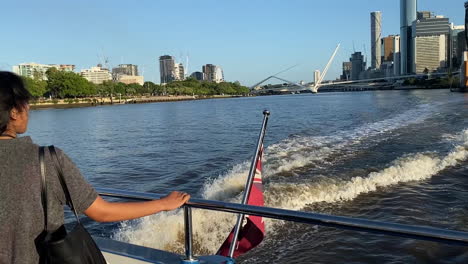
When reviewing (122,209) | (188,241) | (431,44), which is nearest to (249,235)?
(188,241)

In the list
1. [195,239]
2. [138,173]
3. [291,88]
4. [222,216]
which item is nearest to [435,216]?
[222,216]

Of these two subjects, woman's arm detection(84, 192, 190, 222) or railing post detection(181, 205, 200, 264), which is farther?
railing post detection(181, 205, 200, 264)

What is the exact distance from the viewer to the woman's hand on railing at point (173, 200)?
2137 mm

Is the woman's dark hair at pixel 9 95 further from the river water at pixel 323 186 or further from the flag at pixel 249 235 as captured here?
the river water at pixel 323 186

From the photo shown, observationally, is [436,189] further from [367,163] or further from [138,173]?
[138,173]

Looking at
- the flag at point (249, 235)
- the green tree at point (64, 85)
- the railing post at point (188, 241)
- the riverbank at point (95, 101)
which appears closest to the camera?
the railing post at point (188, 241)

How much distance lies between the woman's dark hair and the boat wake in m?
5.05

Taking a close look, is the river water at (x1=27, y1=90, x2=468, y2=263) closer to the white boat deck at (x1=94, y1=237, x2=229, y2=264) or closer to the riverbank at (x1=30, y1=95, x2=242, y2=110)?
the white boat deck at (x1=94, y1=237, x2=229, y2=264)

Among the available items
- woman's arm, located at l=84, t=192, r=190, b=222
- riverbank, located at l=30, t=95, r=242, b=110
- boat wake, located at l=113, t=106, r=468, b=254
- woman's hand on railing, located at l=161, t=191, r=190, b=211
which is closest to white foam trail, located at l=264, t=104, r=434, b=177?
boat wake, located at l=113, t=106, r=468, b=254

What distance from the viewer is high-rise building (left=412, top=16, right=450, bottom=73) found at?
17912cm

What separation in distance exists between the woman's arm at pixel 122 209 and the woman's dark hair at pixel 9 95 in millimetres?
494

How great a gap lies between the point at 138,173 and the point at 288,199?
697 centimetres

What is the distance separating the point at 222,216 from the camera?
7.34 metres

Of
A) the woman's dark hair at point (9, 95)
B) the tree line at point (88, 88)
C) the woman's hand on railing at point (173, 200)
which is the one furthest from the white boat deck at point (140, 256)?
the tree line at point (88, 88)
